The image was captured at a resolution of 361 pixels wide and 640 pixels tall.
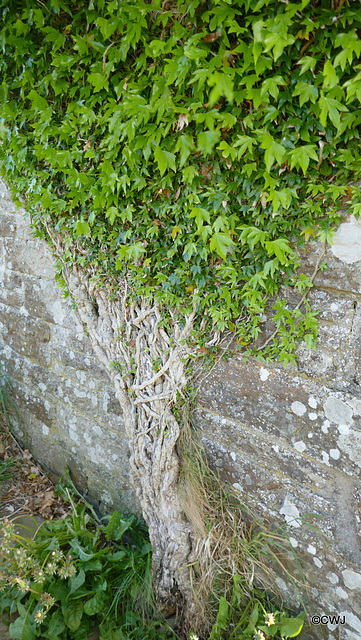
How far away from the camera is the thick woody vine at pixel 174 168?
4.58 ft

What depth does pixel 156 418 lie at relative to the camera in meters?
2.19

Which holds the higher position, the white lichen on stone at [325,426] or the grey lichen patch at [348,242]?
the grey lichen patch at [348,242]

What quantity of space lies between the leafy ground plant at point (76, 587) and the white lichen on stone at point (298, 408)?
50.7 inches

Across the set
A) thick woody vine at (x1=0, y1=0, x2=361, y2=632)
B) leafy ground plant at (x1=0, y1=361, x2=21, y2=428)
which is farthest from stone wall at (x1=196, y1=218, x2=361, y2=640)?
leafy ground plant at (x1=0, y1=361, x2=21, y2=428)

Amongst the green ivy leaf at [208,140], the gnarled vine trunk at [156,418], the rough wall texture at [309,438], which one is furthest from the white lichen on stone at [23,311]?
the green ivy leaf at [208,140]

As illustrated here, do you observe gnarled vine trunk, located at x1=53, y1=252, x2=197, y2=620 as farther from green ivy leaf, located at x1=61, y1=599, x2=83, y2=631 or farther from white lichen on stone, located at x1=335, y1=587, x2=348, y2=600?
white lichen on stone, located at x1=335, y1=587, x2=348, y2=600

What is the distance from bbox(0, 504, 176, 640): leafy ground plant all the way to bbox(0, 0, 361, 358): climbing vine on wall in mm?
1447

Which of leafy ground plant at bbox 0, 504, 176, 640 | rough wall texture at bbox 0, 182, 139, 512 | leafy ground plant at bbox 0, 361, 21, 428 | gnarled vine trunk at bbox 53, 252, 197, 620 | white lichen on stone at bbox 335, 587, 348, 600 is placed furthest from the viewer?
leafy ground plant at bbox 0, 361, 21, 428

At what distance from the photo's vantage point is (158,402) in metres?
2.18

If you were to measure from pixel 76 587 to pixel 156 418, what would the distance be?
94 cm

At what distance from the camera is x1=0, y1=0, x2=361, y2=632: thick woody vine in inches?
54.9

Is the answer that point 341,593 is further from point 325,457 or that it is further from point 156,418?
point 156,418

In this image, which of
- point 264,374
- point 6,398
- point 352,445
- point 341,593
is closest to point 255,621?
point 341,593

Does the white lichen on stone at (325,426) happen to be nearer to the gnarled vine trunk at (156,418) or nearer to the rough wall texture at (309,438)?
the rough wall texture at (309,438)
